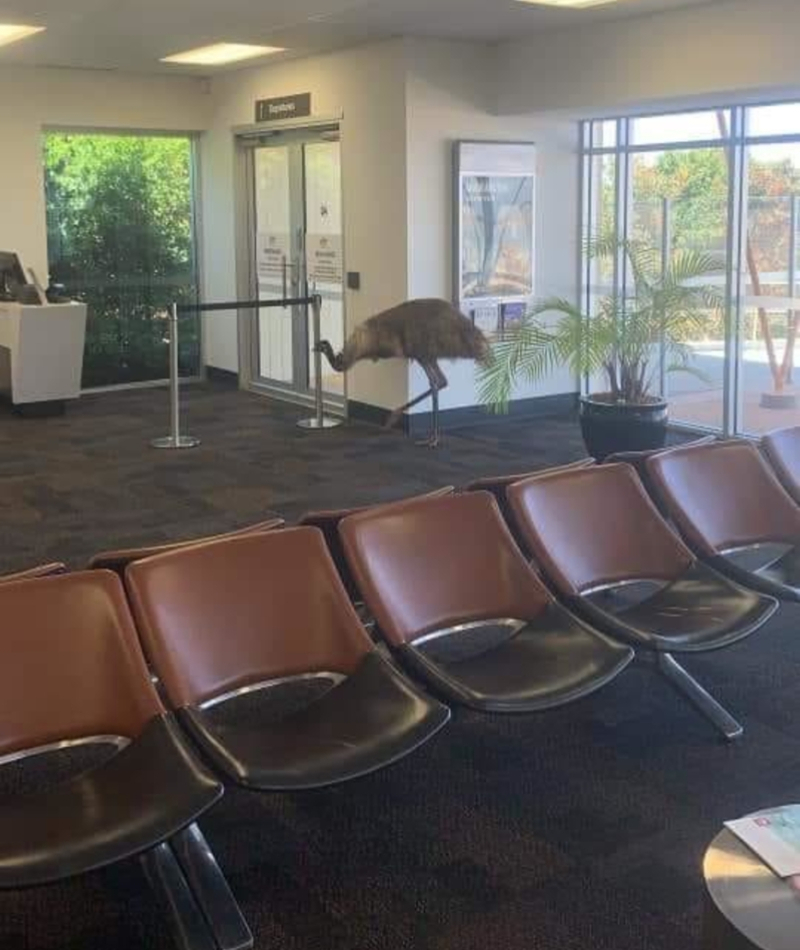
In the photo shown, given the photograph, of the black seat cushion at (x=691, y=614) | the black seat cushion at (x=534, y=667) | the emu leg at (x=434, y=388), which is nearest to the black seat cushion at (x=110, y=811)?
the black seat cushion at (x=534, y=667)

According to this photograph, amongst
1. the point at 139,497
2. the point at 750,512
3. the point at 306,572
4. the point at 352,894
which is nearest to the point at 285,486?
the point at 139,497

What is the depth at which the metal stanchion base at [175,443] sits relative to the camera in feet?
25.9

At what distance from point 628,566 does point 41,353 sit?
6.16 metres

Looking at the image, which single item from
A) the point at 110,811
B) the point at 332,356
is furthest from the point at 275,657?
the point at 332,356

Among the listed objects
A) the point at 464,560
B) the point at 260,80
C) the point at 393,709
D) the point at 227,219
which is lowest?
the point at 393,709

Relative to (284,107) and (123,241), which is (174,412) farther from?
(123,241)

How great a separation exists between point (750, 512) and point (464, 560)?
120cm

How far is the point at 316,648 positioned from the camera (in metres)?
3.03

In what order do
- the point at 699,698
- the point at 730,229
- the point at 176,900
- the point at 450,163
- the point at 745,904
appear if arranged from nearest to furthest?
the point at 745,904 → the point at 176,900 → the point at 699,698 → the point at 730,229 → the point at 450,163

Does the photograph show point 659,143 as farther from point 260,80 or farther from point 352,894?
point 352,894

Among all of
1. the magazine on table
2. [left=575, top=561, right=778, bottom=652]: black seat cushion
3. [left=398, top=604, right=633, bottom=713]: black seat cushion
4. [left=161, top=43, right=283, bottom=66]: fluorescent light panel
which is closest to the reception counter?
[left=161, top=43, right=283, bottom=66]: fluorescent light panel

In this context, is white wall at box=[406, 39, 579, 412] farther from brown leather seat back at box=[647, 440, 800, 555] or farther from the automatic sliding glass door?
brown leather seat back at box=[647, 440, 800, 555]

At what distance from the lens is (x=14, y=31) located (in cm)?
749

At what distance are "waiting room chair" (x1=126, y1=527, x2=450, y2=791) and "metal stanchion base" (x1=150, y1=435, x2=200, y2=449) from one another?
4940 millimetres
